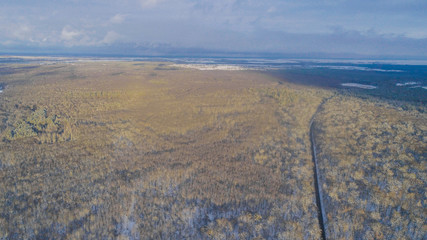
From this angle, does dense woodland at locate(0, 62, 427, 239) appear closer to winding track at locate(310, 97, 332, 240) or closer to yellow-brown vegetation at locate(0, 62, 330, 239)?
yellow-brown vegetation at locate(0, 62, 330, 239)

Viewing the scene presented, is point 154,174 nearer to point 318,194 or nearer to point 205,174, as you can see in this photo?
point 205,174

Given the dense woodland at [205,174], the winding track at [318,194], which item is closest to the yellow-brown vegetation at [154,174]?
the dense woodland at [205,174]

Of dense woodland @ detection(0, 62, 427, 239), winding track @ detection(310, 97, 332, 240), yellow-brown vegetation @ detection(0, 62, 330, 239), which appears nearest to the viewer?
yellow-brown vegetation @ detection(0, 62, 330, 239)

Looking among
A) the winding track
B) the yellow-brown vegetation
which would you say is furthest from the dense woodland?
the winding track

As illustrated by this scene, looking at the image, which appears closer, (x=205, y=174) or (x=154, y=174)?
(x=154, y=174)

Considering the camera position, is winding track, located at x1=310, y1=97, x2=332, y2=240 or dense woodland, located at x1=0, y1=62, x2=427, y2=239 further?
winding track, located at x1=310, y1=97, x2=332, y2=240

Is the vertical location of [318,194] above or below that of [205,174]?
below

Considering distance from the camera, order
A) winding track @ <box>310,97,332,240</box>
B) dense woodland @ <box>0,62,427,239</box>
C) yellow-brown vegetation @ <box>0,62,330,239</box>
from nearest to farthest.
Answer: yellow-brown vegetation @ <box>0,62,330,239</box>
dense woodland @ <box>0,62,427,239</box>
winding track @ <box>310,97,332,240</box>

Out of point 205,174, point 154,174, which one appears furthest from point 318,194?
point 154,174

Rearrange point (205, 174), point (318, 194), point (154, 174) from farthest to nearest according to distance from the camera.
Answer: point (205, 174) → point (154, 174) → point (318, 194)
